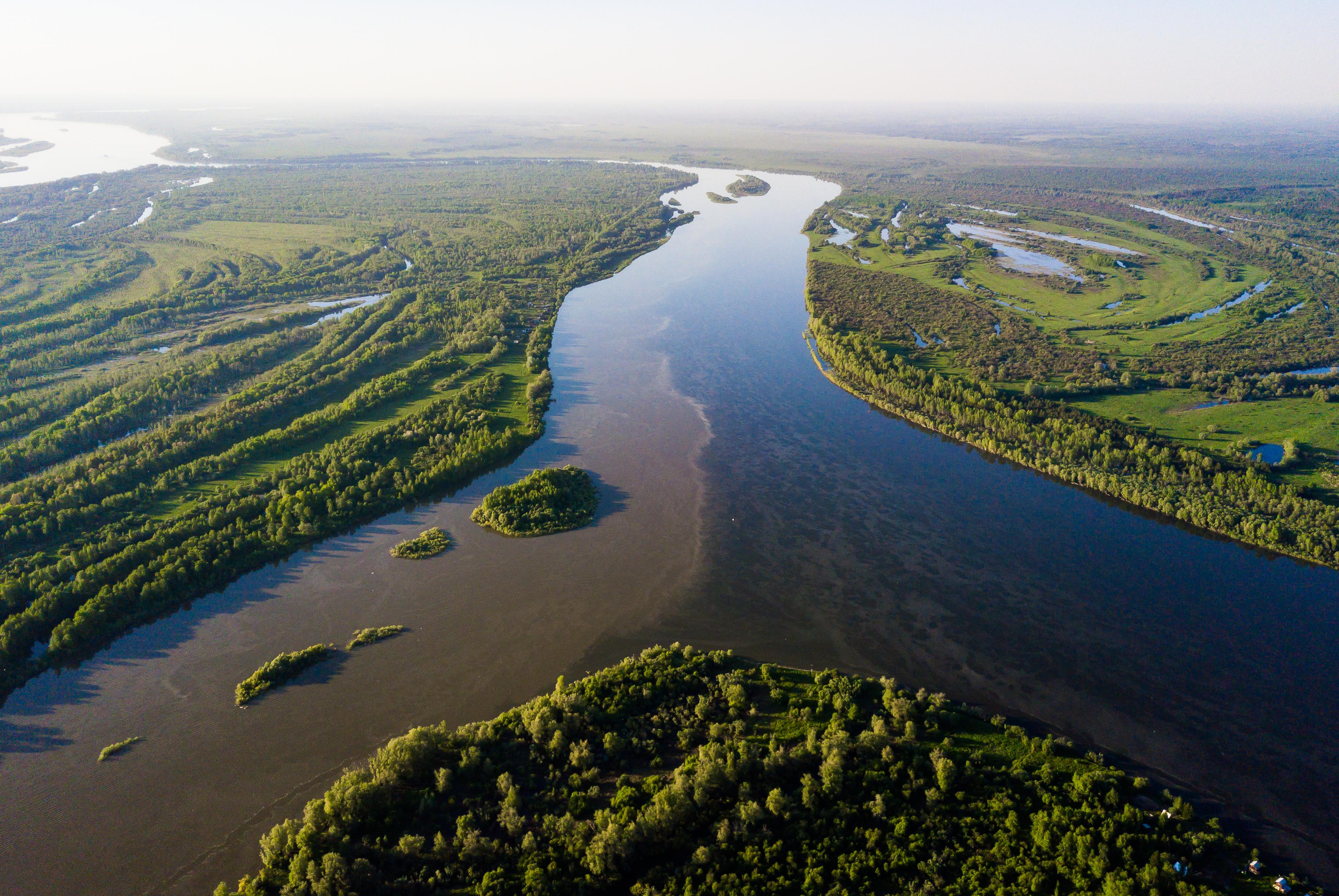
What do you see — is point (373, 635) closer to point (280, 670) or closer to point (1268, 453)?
point (280, 670)

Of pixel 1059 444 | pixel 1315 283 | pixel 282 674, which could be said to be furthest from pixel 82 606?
pixel 1315 283

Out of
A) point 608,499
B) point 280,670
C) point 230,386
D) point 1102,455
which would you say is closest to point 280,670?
point 280,670

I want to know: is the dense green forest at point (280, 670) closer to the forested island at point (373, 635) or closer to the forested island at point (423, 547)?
the forested island at point (373, 635)

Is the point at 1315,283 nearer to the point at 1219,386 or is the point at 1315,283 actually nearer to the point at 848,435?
the point at 1219,386

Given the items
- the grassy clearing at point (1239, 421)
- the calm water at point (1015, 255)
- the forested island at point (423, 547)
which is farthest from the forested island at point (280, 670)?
the calm water at point (1015, 255)

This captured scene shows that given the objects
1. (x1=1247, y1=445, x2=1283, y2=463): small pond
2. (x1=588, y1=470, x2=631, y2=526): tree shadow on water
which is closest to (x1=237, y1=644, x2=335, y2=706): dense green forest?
(x1=588, y1=470, x2=631, y2=526): tree shadow on water

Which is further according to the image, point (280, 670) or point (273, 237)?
point (273, 237)

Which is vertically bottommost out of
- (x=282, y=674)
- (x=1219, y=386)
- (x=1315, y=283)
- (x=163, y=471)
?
(x=282, y=674)
